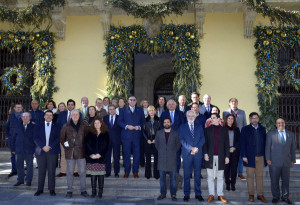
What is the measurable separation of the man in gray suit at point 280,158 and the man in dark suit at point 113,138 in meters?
3.23

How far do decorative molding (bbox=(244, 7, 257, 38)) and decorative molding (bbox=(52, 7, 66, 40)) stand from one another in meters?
5.59

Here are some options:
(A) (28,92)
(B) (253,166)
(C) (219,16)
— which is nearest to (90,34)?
(A) (28,92)

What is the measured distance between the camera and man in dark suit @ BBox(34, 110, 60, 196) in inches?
225

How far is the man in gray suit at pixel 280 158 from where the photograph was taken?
18.2 ft

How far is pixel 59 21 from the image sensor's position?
8688mm

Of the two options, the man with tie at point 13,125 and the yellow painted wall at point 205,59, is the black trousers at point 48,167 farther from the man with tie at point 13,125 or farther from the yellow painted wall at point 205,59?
the yellow painted wall at point 205,59

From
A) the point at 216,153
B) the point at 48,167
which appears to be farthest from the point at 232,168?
the point at 48,167

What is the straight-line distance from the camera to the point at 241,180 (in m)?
6.27

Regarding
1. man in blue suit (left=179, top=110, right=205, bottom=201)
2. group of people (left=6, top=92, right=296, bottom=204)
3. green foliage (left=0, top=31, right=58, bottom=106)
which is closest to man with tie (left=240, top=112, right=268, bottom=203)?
group of people (left=6, top=92, right=296, bottom=204)

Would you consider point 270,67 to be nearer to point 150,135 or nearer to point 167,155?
point 150,135

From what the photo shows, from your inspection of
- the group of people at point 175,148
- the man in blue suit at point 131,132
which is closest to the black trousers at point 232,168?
the group of people at point 175,148

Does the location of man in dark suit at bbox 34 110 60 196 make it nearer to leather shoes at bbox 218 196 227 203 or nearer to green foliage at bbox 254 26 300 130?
leather shoes at bbox 218 196 227 203

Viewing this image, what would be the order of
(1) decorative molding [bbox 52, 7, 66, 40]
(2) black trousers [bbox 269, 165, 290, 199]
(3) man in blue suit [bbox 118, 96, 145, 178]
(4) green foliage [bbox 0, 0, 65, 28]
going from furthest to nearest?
(1) decorative molding [bbox 52, 7, 66, 40]
(4) green foliage [bbox 0, 0, 65, 28]
(3) man in blue suit [bbox 118, 96, 145, 178]
(2) black trousers [bbox 269, 165, 290, 199]

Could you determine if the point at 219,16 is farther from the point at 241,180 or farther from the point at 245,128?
the point at 241,180
